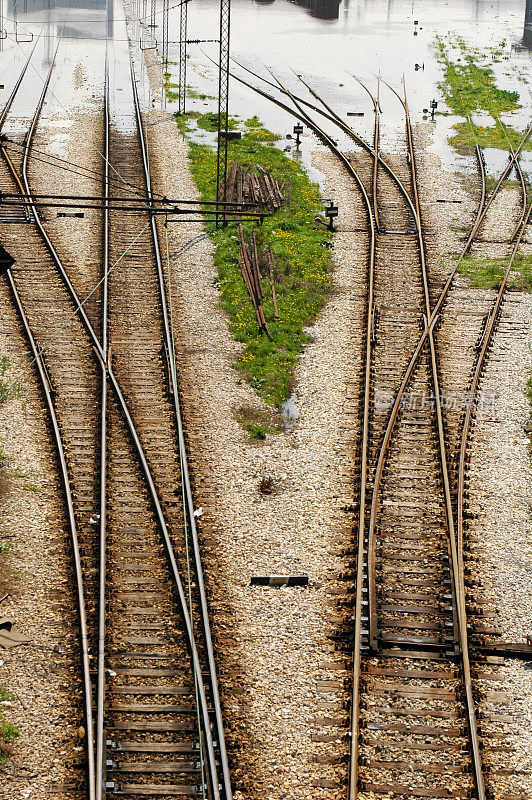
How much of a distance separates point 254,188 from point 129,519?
17766 millimetres


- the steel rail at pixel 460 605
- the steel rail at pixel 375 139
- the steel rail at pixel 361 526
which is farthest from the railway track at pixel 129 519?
the steel rail at pixel 375 139

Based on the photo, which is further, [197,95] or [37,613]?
[197,95]

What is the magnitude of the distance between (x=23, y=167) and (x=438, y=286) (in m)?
14.4

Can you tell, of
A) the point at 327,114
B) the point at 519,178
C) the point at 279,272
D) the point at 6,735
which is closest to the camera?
the point at 6,735

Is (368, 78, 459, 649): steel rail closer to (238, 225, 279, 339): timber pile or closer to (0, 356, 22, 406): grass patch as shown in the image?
(238, 225, 279, 339): timber pile

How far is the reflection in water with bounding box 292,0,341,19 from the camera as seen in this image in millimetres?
75125

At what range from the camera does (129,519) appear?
52.5 ft

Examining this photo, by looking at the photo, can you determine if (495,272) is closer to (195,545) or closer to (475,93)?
(195,545)

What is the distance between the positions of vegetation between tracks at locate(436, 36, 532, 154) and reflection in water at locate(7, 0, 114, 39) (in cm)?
2207

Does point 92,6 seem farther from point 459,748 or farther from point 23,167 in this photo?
point 459,748

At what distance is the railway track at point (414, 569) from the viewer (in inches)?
472

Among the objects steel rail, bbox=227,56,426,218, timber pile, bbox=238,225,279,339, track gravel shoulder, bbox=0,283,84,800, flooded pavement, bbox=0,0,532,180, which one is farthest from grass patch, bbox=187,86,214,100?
track gravel shoulder, bbox=0,283,84,800

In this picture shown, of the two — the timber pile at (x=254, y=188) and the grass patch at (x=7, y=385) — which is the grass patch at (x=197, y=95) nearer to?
the timber pile at (x=254, y=188)

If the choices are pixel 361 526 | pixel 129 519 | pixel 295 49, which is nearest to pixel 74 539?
pixel 129 519
